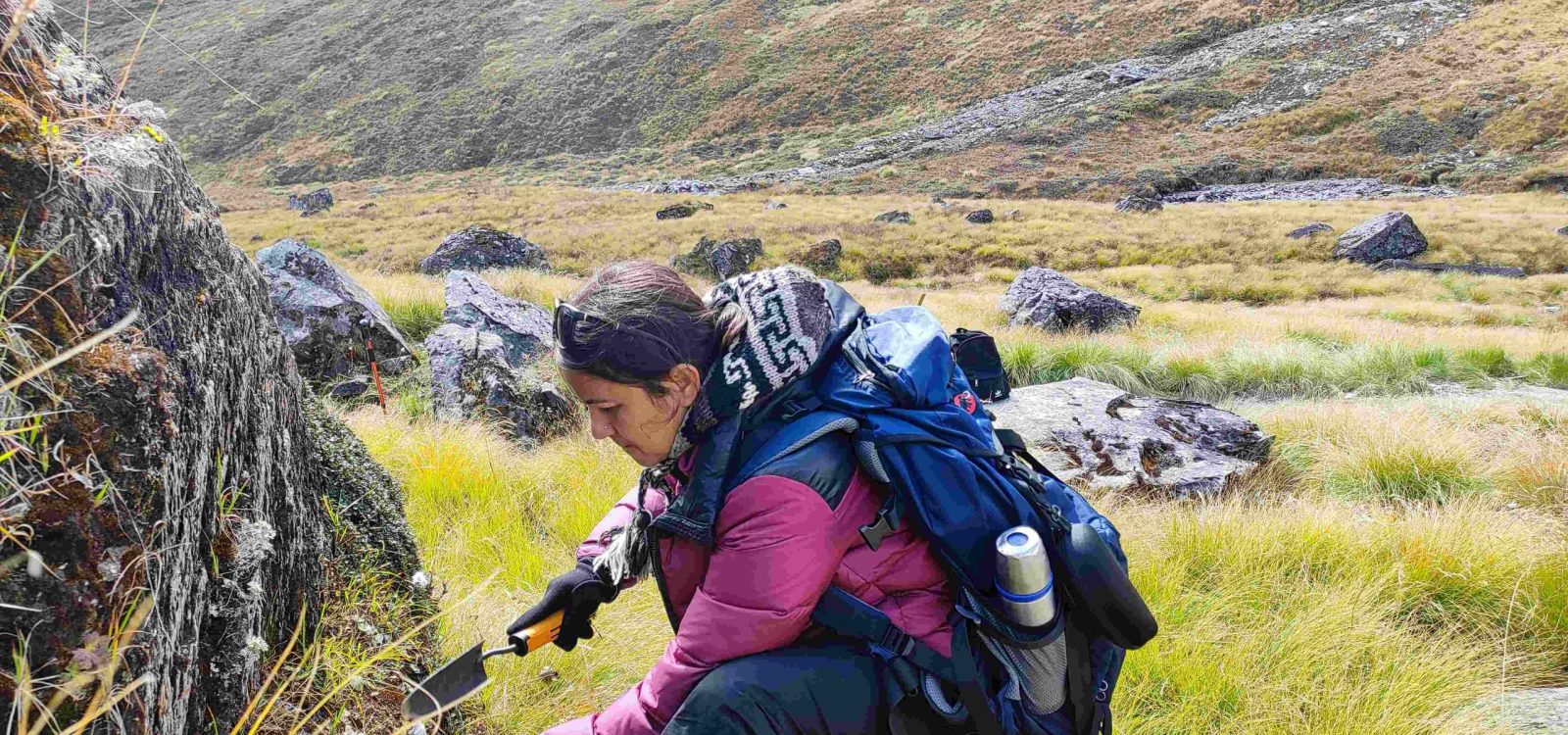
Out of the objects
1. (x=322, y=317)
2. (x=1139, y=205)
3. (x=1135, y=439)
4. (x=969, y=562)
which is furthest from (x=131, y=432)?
(x=1139, y=205)

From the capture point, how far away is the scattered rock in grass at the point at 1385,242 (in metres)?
23.1

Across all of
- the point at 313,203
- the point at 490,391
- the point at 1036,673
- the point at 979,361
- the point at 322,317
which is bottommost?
the point at 313,203

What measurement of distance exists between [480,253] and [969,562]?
795 inches

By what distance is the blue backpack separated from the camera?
5.98 ft

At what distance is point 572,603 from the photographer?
224cm

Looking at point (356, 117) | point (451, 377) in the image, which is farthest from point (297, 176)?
point (451, 377)

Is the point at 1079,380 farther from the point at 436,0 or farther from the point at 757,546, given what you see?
the point at 436,0

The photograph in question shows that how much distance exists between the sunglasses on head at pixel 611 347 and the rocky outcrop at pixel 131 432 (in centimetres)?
71

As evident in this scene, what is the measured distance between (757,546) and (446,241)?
20.7 meters

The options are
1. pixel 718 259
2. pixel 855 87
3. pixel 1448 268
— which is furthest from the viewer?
pixel 855 87

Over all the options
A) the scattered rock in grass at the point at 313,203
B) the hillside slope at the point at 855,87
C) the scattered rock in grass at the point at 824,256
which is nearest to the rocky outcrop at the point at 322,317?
the scattered rock in grass at the point at 824,256

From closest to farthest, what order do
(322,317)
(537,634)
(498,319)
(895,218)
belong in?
1. (537,634)
2. (322,317)
3. (498,319)
4. (895,218)

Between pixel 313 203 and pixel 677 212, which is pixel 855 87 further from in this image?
pixel 313 203

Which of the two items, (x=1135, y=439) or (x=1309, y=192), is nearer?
(x=1135, y=439)
